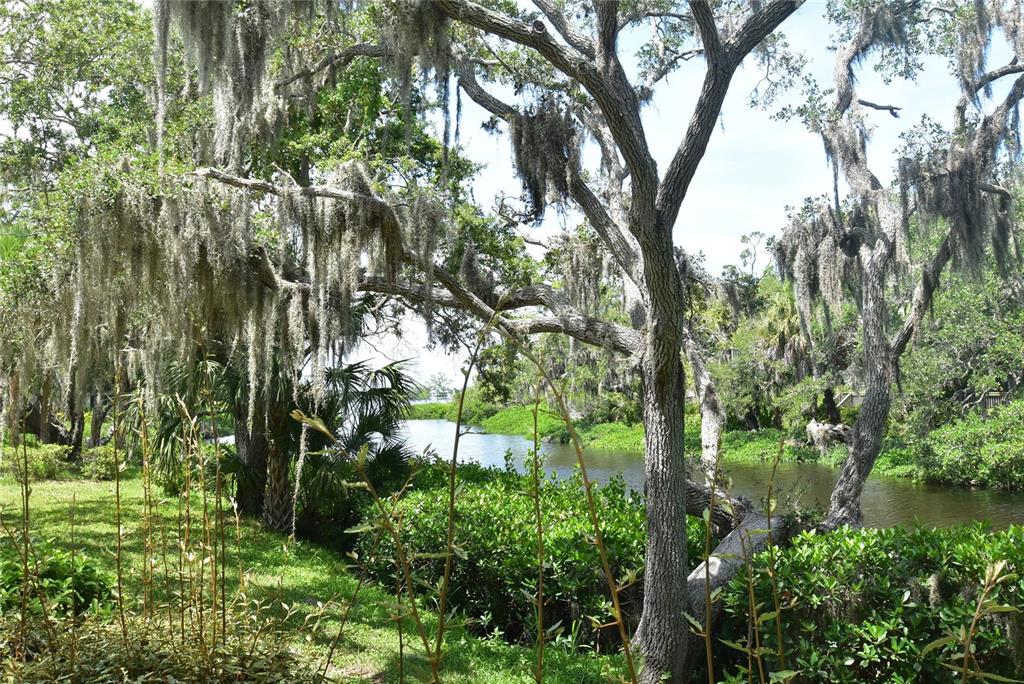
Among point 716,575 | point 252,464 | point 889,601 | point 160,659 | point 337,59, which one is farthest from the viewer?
point 252,464

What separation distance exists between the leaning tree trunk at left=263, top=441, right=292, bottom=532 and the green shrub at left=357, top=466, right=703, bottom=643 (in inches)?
73.0

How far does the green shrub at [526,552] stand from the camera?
5.93 m

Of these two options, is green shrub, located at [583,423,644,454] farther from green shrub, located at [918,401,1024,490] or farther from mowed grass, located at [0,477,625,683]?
mowed grass, located at [0,477,625,683]

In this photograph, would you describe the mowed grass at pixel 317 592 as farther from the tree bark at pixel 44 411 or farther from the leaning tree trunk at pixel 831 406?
the leaning tree trunk at pixel 831 406

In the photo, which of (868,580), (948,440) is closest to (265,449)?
(868,580)

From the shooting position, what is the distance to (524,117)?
21.0 feet

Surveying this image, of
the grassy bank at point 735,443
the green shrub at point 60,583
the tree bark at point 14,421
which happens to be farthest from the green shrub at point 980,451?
the tree bark at point 14,421

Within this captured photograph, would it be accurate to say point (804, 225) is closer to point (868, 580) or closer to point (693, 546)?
point (693, 546)

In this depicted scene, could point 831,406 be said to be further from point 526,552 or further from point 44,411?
point 44,411

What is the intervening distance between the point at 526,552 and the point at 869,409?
17.0 ft

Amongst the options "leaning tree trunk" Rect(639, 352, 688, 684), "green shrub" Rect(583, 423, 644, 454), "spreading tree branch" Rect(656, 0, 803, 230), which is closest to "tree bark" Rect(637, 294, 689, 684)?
"leaning tree trunk" Rect(639, 352, 688, 684)

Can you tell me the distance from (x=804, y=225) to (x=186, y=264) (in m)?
8.83

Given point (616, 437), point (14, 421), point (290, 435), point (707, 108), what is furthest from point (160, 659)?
point (616, 437)

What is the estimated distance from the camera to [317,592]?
250 inches
